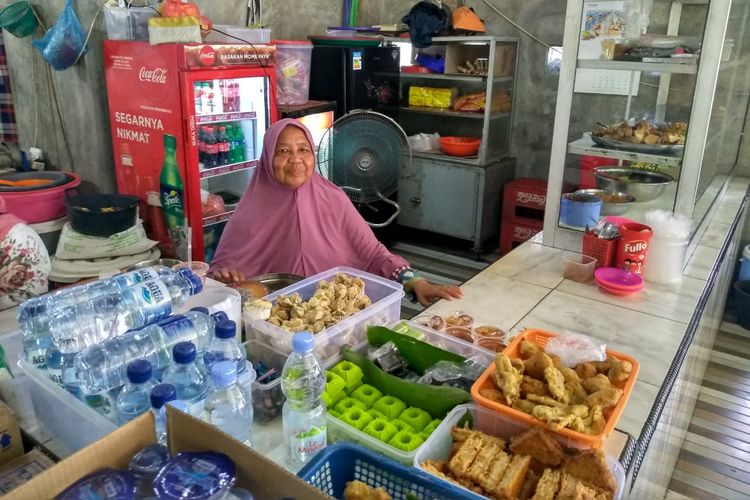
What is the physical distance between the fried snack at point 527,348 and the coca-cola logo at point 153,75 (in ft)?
8.50

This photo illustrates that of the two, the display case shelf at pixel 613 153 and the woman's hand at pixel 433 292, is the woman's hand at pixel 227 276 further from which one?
the display case shelf at pixel 613 153

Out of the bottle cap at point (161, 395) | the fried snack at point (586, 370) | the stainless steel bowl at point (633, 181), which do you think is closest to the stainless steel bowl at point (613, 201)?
the stainless steel bowl at point (633, 181)

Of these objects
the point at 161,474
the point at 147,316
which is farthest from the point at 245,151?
the point at 161,474

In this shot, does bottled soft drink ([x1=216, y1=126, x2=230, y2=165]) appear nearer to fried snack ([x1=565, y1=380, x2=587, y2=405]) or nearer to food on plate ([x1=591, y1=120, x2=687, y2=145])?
food on plate ([x1=591, y1=120, x2=687, y2=145])

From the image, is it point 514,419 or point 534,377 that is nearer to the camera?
point 514,419

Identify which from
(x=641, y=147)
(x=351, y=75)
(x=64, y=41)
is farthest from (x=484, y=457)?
(x=351, y=75)

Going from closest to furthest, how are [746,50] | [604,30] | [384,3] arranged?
[604,30]
[746,50]
[384,3]

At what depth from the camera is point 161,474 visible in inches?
35.4

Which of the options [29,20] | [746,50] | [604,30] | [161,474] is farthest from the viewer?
[29,20]

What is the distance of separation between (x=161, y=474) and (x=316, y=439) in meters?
0.36

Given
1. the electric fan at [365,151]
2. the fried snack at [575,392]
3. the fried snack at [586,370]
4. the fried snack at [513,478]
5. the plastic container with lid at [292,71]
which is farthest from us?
the plastic container with lid at [292,71]

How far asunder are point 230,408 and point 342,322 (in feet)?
1.43

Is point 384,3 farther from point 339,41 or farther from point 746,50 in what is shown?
point 746,50

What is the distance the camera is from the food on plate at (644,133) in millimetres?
2377
